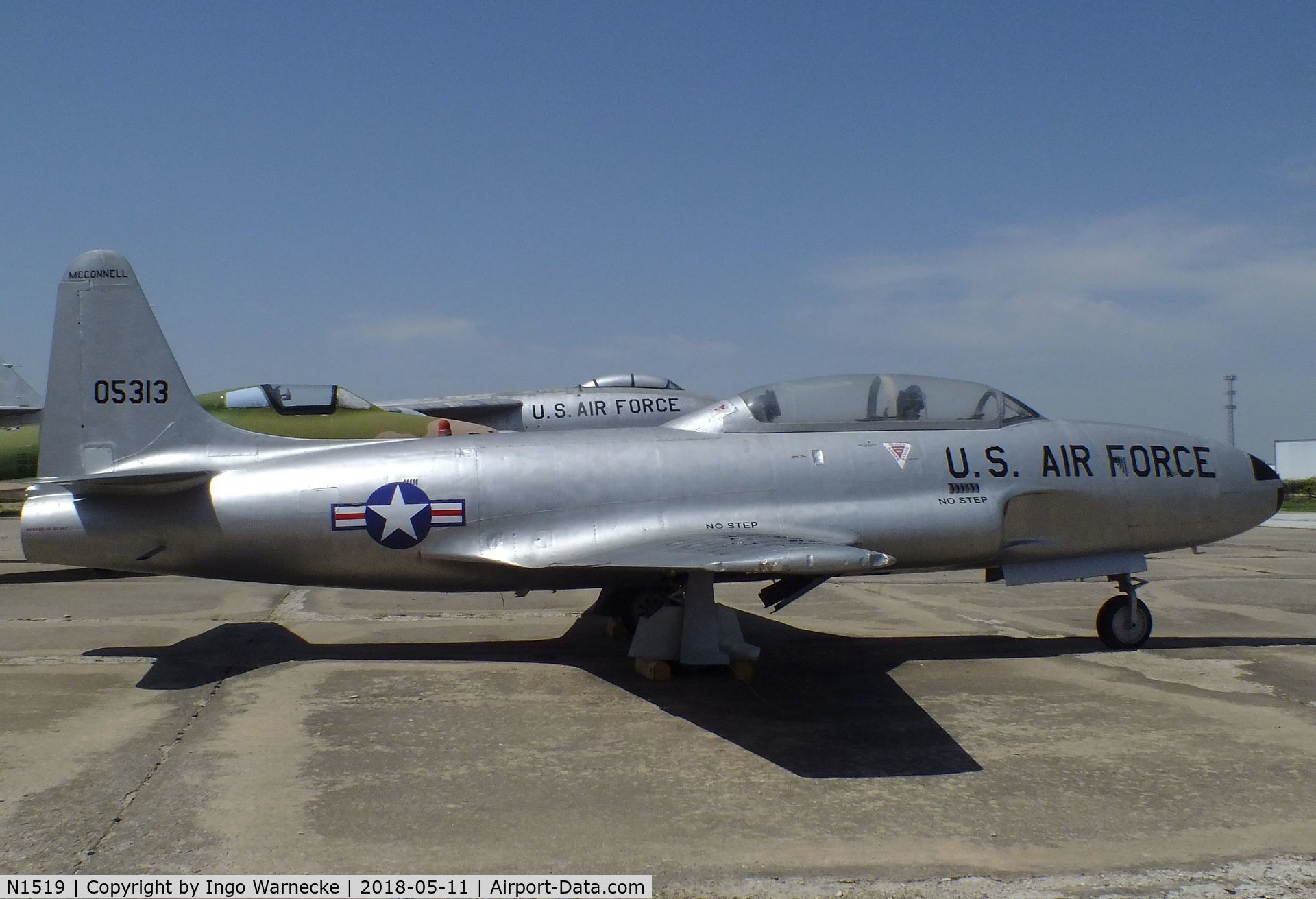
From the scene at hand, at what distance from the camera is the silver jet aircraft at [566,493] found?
7.90 meters

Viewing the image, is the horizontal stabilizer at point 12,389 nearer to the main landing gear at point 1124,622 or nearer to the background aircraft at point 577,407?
the background aircraft at point 577,407

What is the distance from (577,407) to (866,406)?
813 centimetres

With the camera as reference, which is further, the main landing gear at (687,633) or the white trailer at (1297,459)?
the white trailer at (1297,459)

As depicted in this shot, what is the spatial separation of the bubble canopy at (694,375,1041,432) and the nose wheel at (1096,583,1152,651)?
203 cm

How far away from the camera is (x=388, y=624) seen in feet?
33.7

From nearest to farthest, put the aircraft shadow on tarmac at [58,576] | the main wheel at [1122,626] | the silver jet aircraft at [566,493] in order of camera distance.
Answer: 1. the silver jet aircraft at [566,493]
2. the main wheel at [1122,626]
3. the aircraft shadow on tarmac at [58,576]

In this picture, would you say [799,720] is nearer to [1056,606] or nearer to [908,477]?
[908,477]

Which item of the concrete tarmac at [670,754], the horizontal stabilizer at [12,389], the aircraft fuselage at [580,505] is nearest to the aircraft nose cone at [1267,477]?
the concrete tarmac at [670,754]

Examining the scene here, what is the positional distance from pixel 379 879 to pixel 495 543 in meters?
4.06

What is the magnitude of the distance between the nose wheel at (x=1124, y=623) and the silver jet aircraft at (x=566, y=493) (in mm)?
331

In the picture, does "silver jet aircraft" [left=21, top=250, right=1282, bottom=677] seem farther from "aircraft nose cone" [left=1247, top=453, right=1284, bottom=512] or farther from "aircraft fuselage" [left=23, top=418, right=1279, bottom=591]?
"aircraft nose cone" [left=1247, top=453, right=1284, bottom=512]

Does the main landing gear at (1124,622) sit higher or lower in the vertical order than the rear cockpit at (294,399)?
lower

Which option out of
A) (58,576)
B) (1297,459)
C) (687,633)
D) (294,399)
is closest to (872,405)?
(687,633)

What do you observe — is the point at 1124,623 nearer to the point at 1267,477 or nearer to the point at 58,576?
the point at 1267,477
